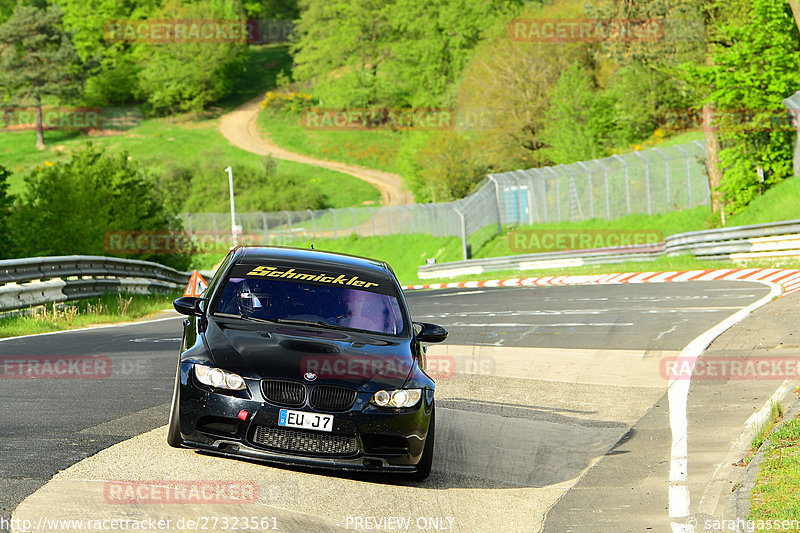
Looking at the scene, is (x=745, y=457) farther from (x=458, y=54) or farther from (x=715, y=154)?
(x=458, y=54)

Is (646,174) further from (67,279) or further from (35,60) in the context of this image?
(35,60)

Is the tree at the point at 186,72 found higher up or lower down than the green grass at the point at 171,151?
higher up

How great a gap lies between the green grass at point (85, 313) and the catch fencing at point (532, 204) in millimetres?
22914

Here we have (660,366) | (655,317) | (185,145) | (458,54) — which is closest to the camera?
(660,366)

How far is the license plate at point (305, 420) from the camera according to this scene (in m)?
6.74

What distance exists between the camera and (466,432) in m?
9.05

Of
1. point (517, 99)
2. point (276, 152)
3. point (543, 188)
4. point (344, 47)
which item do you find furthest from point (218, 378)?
point (344, 47)

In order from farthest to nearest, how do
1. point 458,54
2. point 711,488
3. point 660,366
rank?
point 458,54 → point 660,366 → point 711,488

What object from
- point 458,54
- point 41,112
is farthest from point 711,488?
point 41,112

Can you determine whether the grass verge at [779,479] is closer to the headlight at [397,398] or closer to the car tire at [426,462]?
the car tire at [426,462]

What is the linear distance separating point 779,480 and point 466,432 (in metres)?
3.13

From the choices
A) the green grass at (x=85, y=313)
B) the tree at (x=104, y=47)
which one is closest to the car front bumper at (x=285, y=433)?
the green grass at (x=85, y=313)

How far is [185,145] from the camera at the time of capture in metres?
113

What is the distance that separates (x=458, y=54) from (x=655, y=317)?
299 ft
